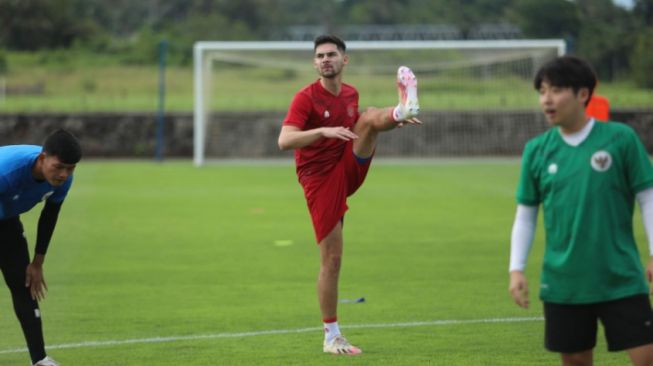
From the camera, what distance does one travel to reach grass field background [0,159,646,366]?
9.21 meters

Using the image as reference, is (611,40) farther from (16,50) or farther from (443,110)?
(16,50)

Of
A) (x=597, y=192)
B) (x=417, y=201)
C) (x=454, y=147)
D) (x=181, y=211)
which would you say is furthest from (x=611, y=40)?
(x=597, y=192)

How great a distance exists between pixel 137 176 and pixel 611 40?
69.7 ft

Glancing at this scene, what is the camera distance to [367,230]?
59.1 feet

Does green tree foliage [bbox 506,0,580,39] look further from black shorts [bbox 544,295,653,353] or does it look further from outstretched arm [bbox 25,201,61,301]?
black shorts [bbox 544,295,653,353]

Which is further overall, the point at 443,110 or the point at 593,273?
the point at 443,110

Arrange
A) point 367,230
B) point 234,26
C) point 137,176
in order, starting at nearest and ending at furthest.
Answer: point 367,230 → point 137,176 → point 234,26

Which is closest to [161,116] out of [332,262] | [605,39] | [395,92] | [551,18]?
[395,92]

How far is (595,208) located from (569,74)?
0.63 meters

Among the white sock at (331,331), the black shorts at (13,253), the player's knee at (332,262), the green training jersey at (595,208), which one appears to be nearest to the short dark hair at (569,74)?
the green training jersey at (595,208)

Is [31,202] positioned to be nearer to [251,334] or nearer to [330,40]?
[330,40]

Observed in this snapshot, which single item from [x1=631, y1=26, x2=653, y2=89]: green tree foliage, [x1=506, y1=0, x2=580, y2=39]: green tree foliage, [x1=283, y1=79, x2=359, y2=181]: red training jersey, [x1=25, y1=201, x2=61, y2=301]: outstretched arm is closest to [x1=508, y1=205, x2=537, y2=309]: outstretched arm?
[x1=283, y1=79, x2=359, y2=181]: red training jersey

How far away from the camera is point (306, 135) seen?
8477mm

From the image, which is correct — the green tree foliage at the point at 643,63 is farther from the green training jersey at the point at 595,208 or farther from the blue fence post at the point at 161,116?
the green training jersey at the point at 595,208
